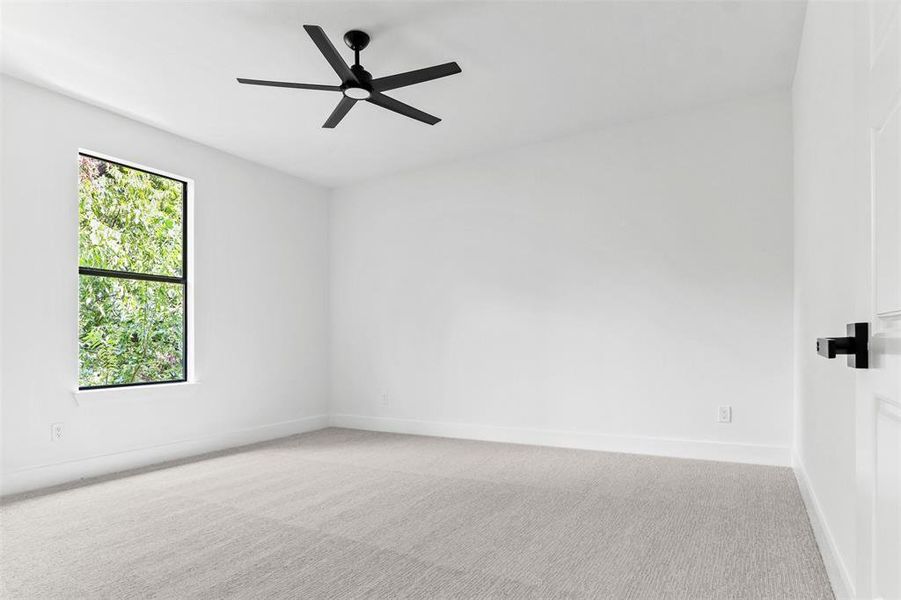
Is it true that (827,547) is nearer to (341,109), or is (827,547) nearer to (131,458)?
(341,109)

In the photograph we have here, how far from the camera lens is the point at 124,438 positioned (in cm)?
407

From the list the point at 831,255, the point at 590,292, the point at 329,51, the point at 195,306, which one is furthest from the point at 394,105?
the point at 195,306

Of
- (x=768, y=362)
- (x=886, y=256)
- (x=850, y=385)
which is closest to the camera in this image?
(x=886, y=256)

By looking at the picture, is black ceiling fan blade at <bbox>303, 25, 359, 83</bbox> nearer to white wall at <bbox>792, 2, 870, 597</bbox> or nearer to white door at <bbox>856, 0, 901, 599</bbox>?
white wall at <bbox>792, 2, 870, 597</bbox>

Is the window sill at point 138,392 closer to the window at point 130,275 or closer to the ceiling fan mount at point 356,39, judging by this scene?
the window at point 130,275

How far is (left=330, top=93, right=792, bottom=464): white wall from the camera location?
13.3 ft

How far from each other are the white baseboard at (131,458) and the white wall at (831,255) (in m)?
4.19

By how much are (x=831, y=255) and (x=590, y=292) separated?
249 cm

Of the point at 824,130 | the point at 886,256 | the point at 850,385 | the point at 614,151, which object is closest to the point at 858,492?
the point at 886,256

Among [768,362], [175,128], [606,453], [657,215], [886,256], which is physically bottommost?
[606,453]

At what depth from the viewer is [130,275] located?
4.20 meters

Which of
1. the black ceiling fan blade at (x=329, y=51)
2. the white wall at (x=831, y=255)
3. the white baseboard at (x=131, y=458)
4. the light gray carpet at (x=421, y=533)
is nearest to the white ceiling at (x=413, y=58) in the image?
the black ceiling fan blade at (x=329, y=51)

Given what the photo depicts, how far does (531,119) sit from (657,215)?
4.02ft

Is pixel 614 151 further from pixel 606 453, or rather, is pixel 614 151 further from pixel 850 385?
pixel 850 385
